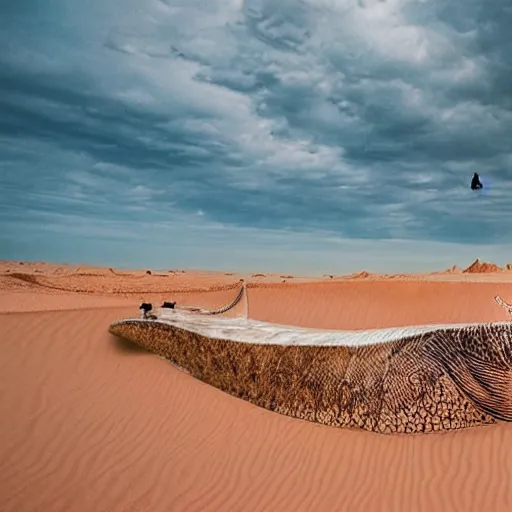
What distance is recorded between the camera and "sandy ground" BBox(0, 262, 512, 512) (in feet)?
17.1

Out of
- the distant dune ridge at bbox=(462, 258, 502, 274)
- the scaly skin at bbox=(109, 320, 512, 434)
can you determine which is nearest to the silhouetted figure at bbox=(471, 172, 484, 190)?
the scaly skin at bbox=(109, 320, 512, 434)

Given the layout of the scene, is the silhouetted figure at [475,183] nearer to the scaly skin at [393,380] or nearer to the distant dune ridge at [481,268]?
the scaly skin at [393,380]

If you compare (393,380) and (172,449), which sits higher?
(393,380)

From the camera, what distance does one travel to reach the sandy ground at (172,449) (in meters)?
5.21

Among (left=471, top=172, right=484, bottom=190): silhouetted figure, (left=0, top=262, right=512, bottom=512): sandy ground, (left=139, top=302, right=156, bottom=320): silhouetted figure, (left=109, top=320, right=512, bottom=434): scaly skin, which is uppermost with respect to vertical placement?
(left=471, top=172, right=484, bottom=190): silhouetted figure

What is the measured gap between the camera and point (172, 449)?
5.98 m

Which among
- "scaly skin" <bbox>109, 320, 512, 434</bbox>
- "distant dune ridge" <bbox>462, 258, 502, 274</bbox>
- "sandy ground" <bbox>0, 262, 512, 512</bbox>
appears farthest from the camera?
"distant dune ridge" <bbox>462, 258, 502, 274</bbox>

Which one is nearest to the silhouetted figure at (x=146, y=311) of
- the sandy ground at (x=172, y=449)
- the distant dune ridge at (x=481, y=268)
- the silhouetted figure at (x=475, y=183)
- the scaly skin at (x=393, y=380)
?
the sandy ground at (x=172, y=449)

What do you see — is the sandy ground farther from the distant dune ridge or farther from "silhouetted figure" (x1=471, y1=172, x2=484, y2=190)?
the distant dune ridge

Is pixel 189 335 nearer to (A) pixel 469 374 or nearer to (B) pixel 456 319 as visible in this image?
(A) pixel 469 374

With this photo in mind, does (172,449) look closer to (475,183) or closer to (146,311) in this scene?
(146,311)

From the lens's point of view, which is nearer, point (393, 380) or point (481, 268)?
point (393, 380)

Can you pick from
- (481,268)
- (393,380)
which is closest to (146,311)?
(393,380)

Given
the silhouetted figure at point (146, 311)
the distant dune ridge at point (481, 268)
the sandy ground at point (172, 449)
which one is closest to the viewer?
the sandy ground at point (172, 449)
